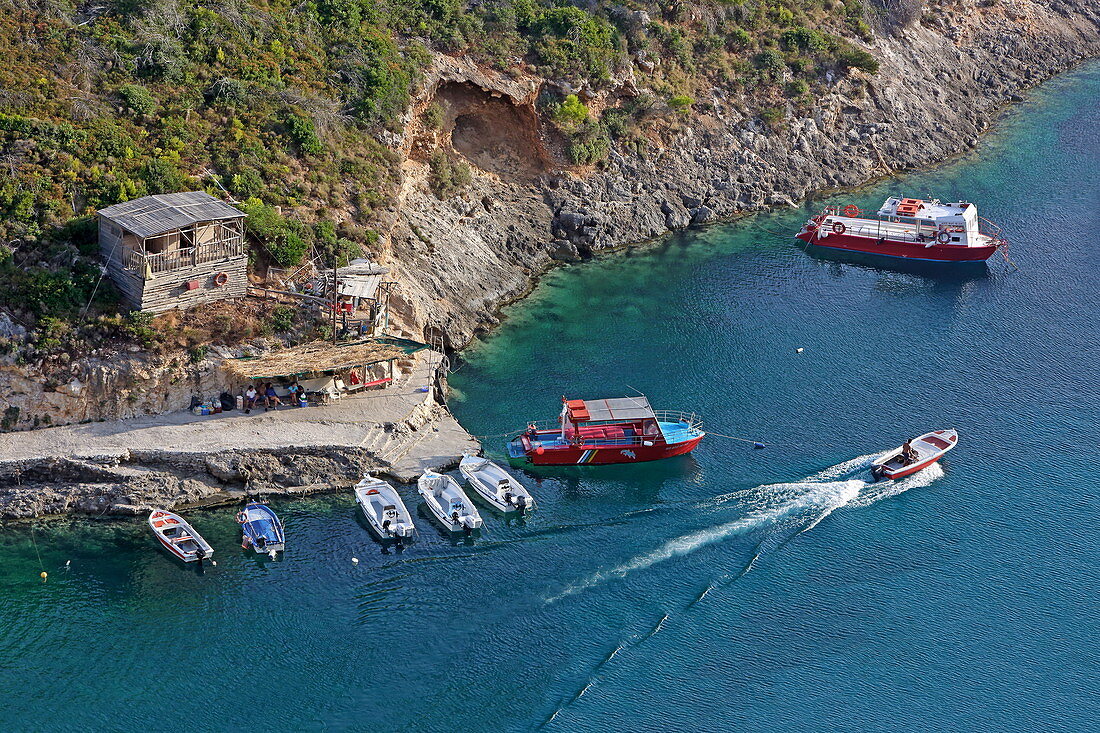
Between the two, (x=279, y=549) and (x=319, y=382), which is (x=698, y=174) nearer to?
(x=319, y=382)

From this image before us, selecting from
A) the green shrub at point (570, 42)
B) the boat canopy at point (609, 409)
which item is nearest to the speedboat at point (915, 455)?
the boat canopy at point (609, 409)

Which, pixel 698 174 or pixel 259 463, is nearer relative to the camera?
pixel 259 463

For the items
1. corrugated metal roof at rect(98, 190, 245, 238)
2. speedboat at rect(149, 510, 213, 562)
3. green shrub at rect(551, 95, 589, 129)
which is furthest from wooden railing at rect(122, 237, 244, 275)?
green shrub at rect(551, 95, 589, 129)

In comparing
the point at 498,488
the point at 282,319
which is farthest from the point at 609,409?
the point at 282,319

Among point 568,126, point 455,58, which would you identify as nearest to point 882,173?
point 568,126

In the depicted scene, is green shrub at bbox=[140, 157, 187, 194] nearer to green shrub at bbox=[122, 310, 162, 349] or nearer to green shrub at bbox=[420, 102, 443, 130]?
green shrub at bbox=[122, 310, 162, 349]

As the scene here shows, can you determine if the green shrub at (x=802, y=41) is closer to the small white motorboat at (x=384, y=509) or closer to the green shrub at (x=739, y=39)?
the green shrub at (x=739, y=39)

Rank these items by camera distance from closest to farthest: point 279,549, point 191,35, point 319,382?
point 279,549, point 319,382, point 191,35
